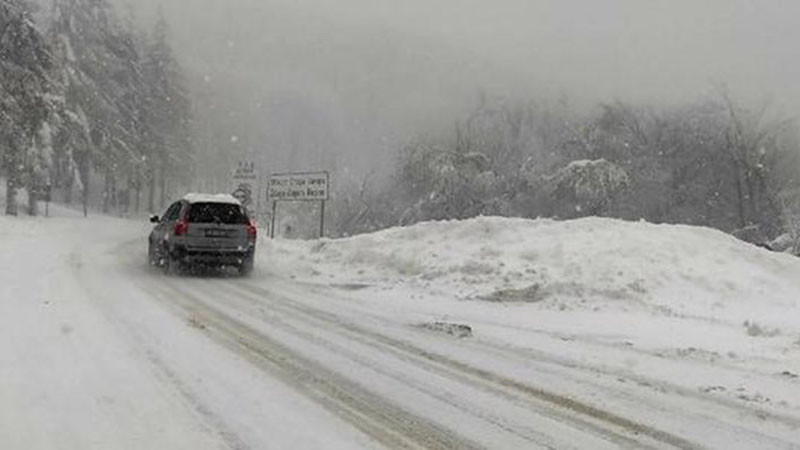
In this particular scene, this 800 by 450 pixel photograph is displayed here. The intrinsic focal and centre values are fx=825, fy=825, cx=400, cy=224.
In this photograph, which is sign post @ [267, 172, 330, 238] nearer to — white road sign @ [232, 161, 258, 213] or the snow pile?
white road sign @ [232, 161, 258, 213]

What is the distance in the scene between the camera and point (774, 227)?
4684cm

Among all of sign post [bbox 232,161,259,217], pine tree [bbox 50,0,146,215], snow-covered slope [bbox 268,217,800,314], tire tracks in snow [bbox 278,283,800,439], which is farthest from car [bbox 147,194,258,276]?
pine tree [bbox 50,0,146,215]

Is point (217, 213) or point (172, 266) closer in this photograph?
point (217, 213)

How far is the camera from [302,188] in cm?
2773

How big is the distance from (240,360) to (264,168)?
403ft

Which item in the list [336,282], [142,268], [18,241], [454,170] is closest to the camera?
[336,282]

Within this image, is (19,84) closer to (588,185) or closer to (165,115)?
(588,185)

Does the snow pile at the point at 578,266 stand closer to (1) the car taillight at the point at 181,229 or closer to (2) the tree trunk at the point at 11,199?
(1) the car taillight at the point at 181,229

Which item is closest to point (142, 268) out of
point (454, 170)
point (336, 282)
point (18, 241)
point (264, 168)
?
point (336, 282)

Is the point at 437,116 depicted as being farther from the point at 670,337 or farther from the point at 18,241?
the point at 670,337

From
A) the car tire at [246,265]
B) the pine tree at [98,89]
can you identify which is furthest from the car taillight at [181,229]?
the pine tree at [98,89]

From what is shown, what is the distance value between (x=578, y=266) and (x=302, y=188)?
48.5 ft

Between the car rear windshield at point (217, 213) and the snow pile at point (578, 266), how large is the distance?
176 centimetres

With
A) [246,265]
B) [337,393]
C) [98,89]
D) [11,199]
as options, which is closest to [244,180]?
[246,265]
